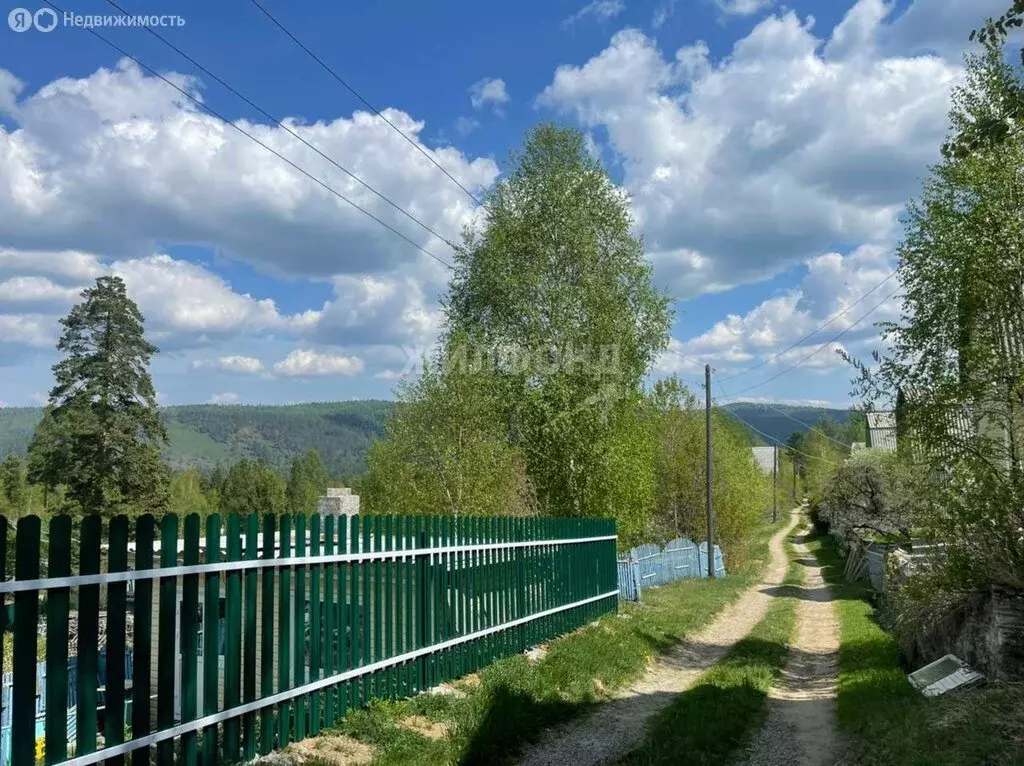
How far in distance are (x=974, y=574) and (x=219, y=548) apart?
7.76 m

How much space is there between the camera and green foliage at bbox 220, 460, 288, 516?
101519mm

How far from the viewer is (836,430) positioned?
127250 millimetres

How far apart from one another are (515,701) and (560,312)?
15108 mm

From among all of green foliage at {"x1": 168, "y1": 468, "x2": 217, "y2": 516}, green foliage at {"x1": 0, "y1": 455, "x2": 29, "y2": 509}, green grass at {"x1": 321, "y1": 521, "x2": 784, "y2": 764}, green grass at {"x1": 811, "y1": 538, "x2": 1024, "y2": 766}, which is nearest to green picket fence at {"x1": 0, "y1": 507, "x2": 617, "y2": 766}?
green grass at {"x1": 321, "y1": 521, "x2": 784, "y2": 764}

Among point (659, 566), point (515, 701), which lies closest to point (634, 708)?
point (515, 701)

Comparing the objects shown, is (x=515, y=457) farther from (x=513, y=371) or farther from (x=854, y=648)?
(x=854, y=648)

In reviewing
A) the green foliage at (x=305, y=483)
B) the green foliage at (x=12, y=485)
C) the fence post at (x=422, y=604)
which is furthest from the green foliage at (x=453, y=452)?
the green foliage at (x=305, y=483)

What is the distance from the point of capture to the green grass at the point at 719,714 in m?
6.89

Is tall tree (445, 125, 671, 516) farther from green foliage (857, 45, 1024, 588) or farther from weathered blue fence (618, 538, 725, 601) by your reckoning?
green foliage (857, 45, 1024, 588)

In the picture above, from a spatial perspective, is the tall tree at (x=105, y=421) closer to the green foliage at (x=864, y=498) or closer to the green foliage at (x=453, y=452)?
the green foliage at (x=453, y=452)

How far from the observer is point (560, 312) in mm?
22281

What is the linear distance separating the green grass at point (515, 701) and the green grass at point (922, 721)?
257 centimetres

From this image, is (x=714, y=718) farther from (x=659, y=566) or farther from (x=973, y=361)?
(x=659, y=566)

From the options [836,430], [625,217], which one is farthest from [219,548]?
[836,430]
